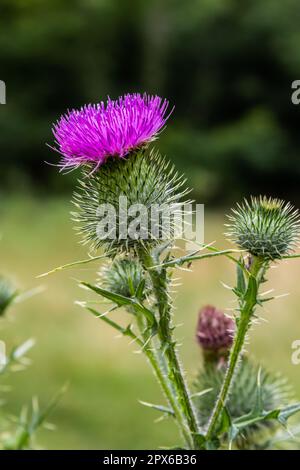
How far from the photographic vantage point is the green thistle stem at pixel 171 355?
1.84 meters

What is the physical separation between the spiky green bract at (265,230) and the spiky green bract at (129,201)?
0.56 feet

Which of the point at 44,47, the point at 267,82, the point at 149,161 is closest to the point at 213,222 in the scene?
the point at 267,82

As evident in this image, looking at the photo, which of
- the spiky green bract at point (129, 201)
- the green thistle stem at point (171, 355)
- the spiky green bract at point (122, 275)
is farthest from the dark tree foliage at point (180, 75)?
the green thistle stem at point (171, 355)

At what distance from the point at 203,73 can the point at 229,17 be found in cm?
200

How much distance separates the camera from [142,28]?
2475 centimetres

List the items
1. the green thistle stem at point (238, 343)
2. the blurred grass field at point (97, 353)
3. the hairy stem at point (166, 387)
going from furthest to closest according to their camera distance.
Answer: the blurred grass field at point (97, 353)
the hairy stem at point (166, 387)
the green thistle stem at point (238, 343)

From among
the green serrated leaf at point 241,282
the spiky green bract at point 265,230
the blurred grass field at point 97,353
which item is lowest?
the blurred grass field at point 97,353

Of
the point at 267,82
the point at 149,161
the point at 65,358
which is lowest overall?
the point at 65,358

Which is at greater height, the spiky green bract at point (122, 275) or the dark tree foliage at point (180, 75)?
the dark tree foliage at point (180, 75)

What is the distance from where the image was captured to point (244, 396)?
250 centimetres

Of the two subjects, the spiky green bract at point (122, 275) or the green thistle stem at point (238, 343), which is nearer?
the green thistle stem at point (238, 343)

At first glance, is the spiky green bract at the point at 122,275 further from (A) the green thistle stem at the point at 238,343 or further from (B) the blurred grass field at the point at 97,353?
(B) the blurred grass field at the point at 97,353

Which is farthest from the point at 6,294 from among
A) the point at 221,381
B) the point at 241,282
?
the point at 241,282

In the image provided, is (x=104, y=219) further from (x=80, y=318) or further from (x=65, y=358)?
(x=80, y=318)
